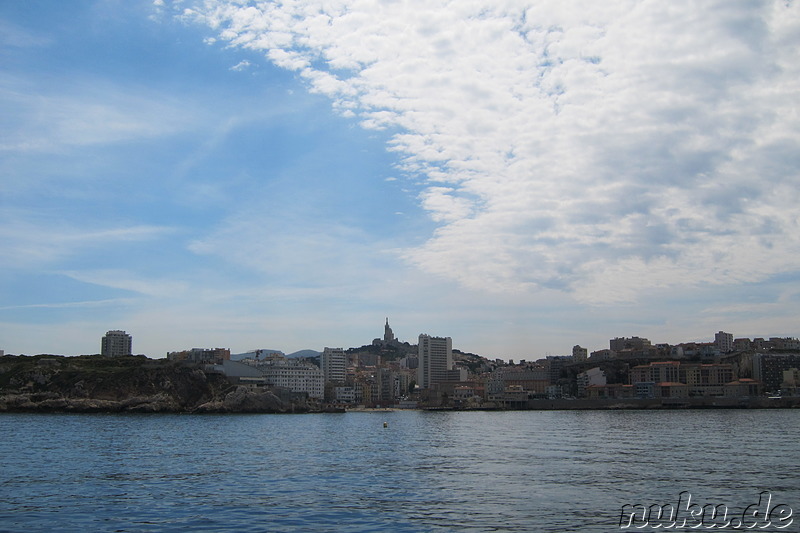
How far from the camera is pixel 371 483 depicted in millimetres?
39094

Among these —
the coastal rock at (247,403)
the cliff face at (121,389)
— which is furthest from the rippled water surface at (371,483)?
the coastal rock at (247,403)

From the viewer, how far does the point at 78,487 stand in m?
37.6

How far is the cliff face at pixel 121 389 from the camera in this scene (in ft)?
527

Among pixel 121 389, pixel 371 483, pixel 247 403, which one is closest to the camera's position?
pixel 371 483

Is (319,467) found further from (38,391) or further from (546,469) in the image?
(38,391)

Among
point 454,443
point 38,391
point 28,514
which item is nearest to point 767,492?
point 28,514

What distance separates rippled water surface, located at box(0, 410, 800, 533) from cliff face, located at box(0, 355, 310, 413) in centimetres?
10245

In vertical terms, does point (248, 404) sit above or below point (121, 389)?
below

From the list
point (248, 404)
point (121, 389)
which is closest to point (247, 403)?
point (248, 404)

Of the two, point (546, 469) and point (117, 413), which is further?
point (117, 413)

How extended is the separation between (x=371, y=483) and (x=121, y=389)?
476 feet

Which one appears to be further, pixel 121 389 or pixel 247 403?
pixel 247 403

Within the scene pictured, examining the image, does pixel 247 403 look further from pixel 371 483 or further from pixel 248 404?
pixel 371 483

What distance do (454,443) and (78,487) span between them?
41.0m
